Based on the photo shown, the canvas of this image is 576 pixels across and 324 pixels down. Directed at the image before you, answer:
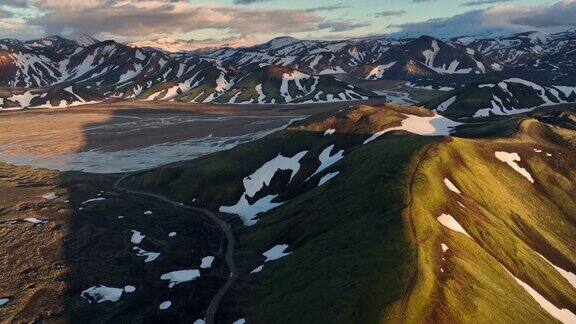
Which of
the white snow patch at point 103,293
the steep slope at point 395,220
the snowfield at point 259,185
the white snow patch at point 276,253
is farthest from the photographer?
the snowfield at point 259,185

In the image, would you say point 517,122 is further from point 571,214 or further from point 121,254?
point 121,254

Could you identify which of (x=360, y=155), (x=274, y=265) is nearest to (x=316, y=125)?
(x=360, y=155)

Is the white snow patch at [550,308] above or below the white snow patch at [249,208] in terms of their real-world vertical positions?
above

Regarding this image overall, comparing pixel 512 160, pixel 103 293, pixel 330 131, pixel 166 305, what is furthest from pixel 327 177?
pixel 103 293

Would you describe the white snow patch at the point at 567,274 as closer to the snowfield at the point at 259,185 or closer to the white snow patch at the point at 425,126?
the snowfield at the point at 259,185

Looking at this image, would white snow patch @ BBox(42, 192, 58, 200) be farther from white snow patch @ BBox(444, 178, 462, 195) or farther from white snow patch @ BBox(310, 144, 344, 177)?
white snow patch @ BBox(444, 178, 462, 195)

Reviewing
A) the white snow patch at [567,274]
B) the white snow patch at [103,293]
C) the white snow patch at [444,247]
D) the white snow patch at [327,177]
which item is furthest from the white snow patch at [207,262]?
the white snow patch at [567,274]
